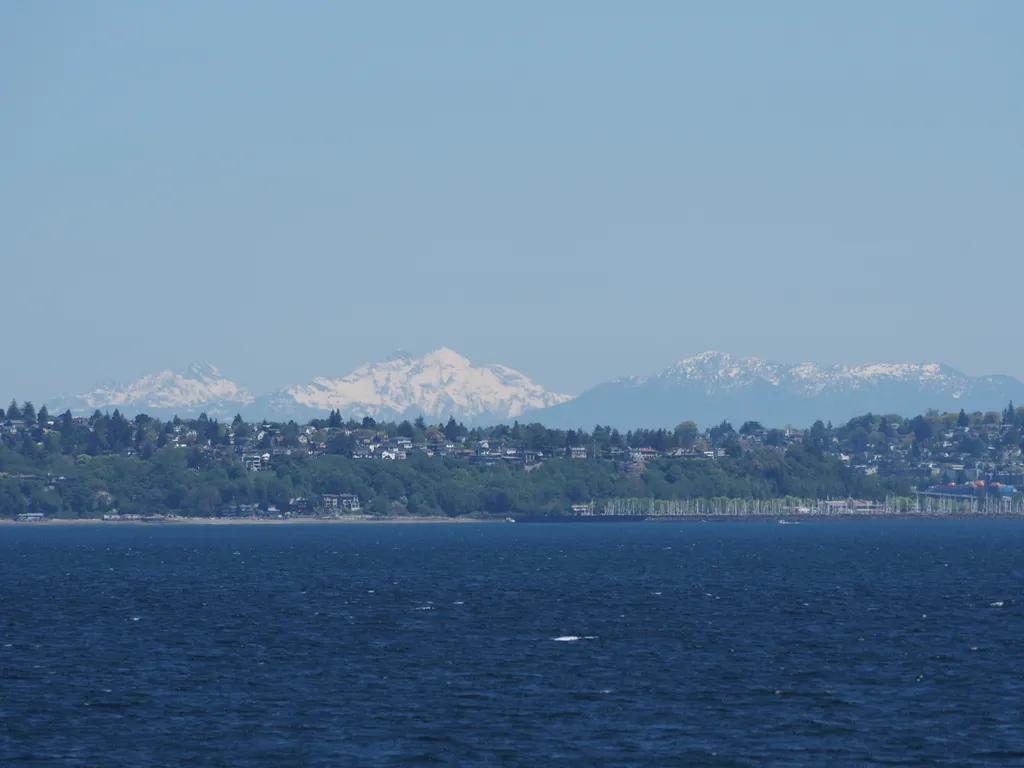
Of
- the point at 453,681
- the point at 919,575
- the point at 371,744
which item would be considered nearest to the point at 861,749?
the point at 371,744

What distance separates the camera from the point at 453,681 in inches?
2923

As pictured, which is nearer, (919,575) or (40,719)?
(40,719)

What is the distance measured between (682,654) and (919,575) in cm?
7439

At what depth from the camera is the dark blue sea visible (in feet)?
192

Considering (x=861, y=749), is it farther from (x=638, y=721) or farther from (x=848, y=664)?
(x=848, y=664)

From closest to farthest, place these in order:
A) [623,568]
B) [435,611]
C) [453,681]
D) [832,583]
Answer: [453,681] → [435,611] → [832,583] → [623,568]

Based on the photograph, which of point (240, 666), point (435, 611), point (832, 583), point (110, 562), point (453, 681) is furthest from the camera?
point (110, 562)

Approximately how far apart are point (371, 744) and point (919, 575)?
333ft

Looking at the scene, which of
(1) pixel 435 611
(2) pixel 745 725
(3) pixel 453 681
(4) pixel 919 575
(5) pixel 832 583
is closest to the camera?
(2) pixel 745 725

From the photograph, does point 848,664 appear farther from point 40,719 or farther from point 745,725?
point 40,719

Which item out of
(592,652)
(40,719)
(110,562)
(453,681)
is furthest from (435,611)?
(110,562)

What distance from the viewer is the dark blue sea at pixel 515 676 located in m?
58.6

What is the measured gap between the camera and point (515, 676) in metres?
75.6

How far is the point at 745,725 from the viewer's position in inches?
2463
